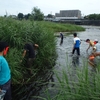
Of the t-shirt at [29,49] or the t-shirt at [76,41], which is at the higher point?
the t-shirt at [29,49]

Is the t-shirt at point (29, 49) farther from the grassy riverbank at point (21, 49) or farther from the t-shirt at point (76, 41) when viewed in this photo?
the t-shirt at point (76, 41)

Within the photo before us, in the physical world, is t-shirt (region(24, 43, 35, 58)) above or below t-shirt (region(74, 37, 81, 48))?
above

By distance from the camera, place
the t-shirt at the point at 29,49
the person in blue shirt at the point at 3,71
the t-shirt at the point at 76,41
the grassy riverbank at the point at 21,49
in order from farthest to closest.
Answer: the t-shirt at the point at 76,41 < the t-shirt at the point at 29,49 < the grassy riverbank at the point at 21,49 < the person in blue shirt at the point at 3,71

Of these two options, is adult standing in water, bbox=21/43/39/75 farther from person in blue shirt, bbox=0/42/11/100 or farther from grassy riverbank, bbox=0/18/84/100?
person in blue shirt, bbox=0/42/11/100

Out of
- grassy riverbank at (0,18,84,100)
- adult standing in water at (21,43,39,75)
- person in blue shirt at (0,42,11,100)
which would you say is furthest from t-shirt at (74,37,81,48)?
person in blue shirt at (0,42,11,100)

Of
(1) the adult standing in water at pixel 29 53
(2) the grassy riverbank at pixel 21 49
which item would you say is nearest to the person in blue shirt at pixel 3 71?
(2) the grassy riverbank at pixel 21 49

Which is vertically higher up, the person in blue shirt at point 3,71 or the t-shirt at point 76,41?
the person in blue shirt at point 3,71

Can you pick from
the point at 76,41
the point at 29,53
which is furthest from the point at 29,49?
the point at 76,41

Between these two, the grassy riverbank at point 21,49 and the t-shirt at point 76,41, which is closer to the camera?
the grassy riverbank at point 21,49

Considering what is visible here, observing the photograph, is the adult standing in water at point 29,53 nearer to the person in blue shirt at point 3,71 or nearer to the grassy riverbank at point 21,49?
the grassy riverbank at point 21,49

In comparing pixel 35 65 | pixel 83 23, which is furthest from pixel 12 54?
pixel 83 23

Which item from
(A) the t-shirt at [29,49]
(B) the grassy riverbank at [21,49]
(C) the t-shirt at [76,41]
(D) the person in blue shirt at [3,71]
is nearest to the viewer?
(D) the person in blue shirt at [3,71]

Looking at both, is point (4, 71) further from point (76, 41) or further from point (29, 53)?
point (76, 41)

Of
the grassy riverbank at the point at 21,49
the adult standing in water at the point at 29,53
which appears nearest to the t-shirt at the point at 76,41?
the grassy riverbank at the point at 21,49
